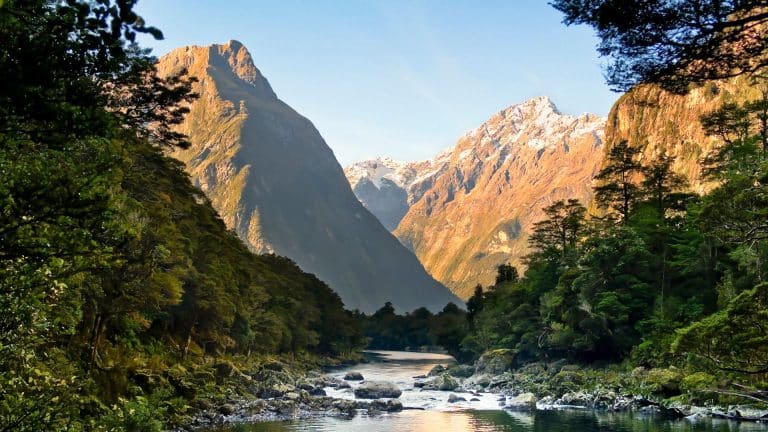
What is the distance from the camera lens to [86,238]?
9477 mm

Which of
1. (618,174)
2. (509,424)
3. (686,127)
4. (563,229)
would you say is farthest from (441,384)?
(686,127)

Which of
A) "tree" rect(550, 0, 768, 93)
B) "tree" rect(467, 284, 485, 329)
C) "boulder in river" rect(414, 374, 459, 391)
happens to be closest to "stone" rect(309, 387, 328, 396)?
"boulder in river" rect(414, 374, 459, 391)

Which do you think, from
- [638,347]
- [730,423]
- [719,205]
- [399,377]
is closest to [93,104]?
[719,205]

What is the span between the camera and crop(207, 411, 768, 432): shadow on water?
36.2m

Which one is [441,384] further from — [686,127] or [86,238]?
[686,127]

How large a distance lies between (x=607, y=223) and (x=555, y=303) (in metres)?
12.0

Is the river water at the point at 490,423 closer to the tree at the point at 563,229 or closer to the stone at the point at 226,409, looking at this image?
the stone at the point at 226,409

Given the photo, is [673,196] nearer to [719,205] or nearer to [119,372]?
[719,205]

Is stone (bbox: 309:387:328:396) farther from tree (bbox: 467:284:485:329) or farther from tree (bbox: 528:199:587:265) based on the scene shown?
tree (bbox: 467:284:485:329)

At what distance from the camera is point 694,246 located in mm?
61219

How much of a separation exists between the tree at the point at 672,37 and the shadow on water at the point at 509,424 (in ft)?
91.2

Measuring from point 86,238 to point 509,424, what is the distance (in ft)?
127

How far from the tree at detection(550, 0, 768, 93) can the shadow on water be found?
2780 cm

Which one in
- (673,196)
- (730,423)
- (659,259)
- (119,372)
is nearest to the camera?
(119,372)
